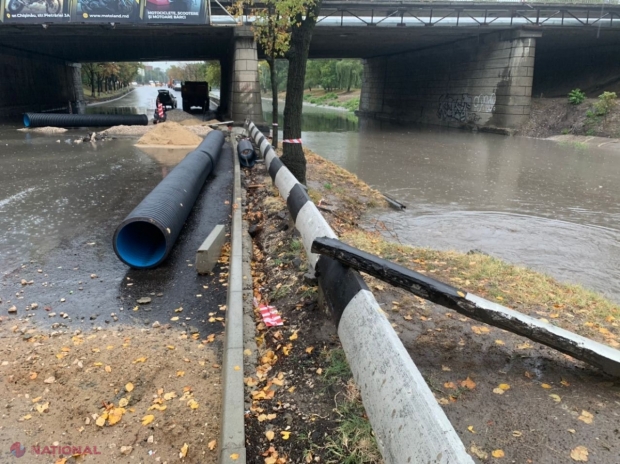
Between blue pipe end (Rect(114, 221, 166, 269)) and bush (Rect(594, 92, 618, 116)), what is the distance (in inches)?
1137

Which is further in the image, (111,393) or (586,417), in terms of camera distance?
(111,393)

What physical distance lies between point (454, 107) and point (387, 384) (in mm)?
36473

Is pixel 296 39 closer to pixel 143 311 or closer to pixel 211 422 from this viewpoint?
pixel 143 311

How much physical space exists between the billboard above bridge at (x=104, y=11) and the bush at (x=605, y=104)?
23.1 meters

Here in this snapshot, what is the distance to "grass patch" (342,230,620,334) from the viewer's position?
4570 millimetres

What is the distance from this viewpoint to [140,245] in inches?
251

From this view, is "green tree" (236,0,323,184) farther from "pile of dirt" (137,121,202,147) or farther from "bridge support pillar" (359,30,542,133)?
"bridge support pillar" (359,30,542,133)

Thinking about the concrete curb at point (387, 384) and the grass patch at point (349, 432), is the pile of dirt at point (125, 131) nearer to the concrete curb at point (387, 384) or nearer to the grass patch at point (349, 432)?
the concrete curb at point (387, 384)

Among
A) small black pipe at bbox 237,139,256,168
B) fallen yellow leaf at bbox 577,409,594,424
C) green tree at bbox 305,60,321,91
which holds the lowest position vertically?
fallen yellow leaf at bbox 577,409,594,424

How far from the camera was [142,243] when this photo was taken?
6.42 metres

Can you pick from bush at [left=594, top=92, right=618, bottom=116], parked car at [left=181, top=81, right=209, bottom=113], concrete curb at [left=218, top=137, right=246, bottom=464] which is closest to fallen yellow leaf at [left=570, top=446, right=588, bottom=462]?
concrete curb at [left=218, top=137, right=246, bottom=464]

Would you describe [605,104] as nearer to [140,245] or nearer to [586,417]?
[140,245]

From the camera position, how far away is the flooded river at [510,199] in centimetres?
799

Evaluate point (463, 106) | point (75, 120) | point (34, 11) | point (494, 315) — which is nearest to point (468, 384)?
point (494, 315)
